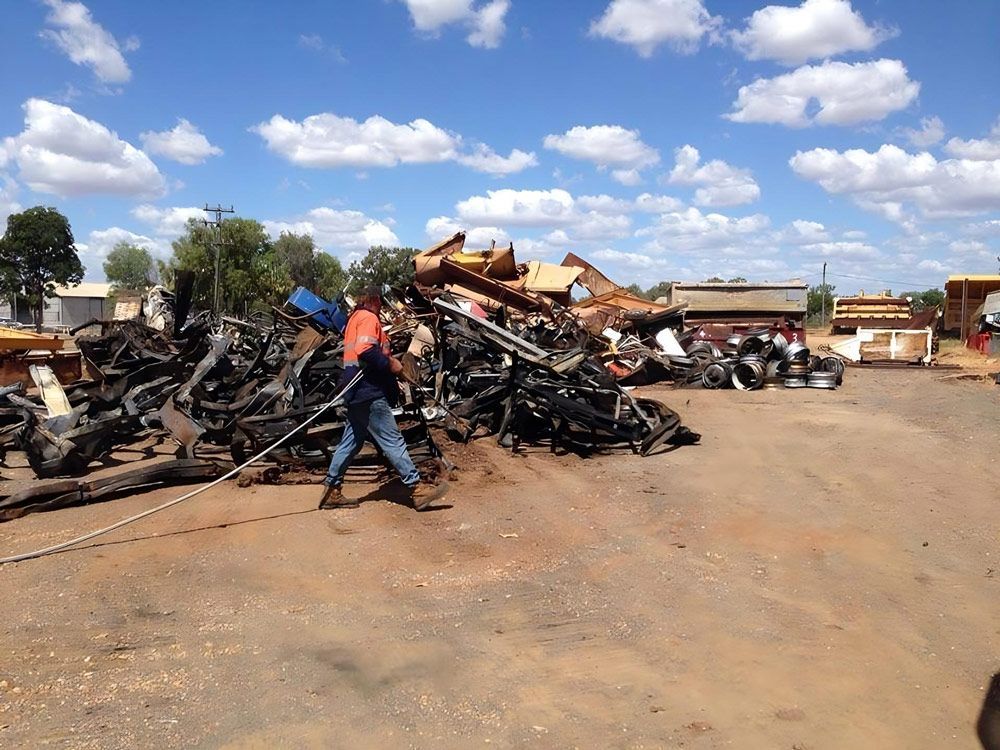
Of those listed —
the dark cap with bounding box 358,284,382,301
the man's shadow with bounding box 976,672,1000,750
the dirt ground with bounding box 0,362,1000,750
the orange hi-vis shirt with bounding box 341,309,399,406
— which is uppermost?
the dark cap with bounding box 358,284,382,301

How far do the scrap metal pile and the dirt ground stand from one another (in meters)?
0.65

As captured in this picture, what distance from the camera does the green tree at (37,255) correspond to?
151 ft

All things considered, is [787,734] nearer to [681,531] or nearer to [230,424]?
[681,531]

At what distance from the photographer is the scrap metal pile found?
713 cm

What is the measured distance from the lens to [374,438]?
6078mm

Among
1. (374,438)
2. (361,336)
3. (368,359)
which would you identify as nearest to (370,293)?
(361,336)

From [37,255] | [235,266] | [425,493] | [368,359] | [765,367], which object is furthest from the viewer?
[37,255]

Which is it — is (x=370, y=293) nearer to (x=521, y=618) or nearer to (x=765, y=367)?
(x=521, y=618)

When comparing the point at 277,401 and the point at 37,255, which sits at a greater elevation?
the point at 37,255

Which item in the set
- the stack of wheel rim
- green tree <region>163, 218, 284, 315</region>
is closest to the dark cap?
the stack of wheel rim

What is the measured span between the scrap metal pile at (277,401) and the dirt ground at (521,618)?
2.12 ft

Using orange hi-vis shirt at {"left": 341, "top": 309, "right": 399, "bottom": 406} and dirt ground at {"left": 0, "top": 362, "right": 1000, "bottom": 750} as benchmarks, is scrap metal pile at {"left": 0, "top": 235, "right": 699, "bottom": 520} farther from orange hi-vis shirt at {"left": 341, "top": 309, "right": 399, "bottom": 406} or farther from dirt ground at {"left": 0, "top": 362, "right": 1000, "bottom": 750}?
orange hi-vis shirt at {"left": 341, "top": 309, "right": 399, "bottom": 406}

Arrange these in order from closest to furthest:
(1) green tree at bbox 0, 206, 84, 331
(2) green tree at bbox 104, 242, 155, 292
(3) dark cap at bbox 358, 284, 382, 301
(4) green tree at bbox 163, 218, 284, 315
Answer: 1. (3) dark cap at bbox 358, 284, 382, 301
2. (4) green tree at bbox 163, 218, 284, 315
3. (1) green tree at bbox 0, 206, 84, 331
4. (2) green tree at bbox 104, 242, 155, 292

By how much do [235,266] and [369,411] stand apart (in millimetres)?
41644
